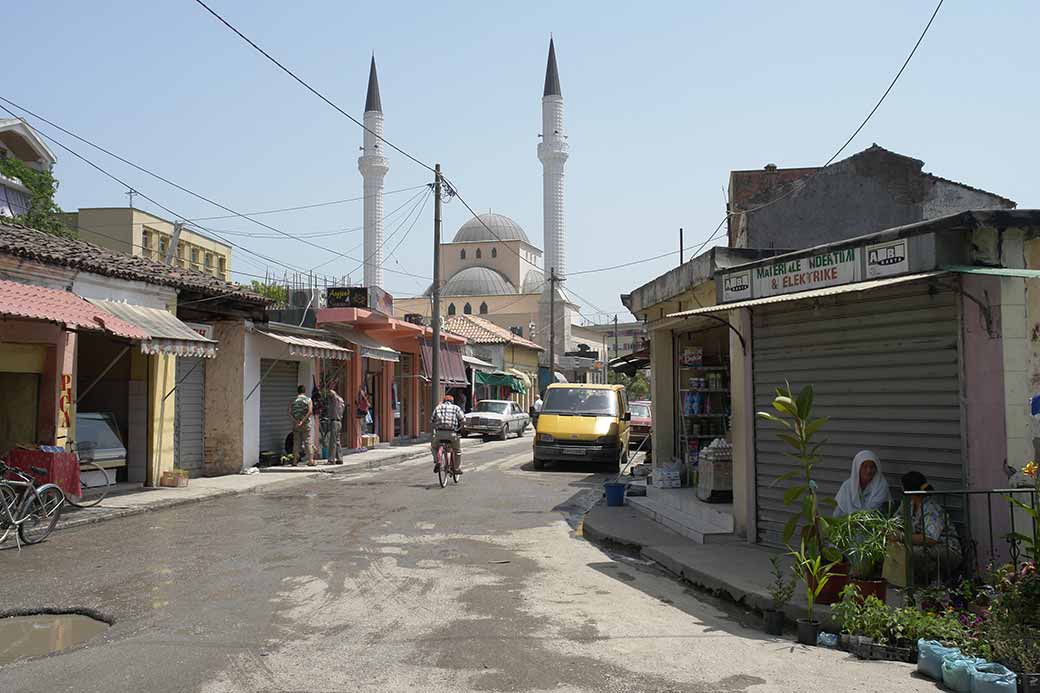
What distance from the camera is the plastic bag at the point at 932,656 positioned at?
17.3ft

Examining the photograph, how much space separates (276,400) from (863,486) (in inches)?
659

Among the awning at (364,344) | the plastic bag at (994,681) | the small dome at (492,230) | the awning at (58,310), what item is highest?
the small dome at (492,230)

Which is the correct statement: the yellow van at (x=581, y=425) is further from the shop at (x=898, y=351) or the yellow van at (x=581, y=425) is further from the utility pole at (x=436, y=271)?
the shop at (x=898, y=351)

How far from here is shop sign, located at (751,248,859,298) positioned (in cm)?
814

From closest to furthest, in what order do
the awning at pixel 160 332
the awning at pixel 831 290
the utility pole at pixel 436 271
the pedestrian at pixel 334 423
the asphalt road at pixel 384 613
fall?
the asphalt road at pixel 384 613 < the awning at pixel 831 290 < the awning at pixel 160 332 < the pedestrian at pixel 334 423 < the utility pole at pixel 436 271

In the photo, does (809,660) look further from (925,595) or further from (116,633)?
(116,633)

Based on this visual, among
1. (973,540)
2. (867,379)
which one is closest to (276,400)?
(867,379)

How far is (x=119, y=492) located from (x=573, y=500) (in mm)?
7916

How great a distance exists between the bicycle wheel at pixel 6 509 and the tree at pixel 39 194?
81.0ft

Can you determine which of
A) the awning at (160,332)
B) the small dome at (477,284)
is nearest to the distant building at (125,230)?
the awning at (160,332)

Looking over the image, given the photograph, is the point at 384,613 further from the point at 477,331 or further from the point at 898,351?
the point at 477,331

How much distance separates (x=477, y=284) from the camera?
79.6 m

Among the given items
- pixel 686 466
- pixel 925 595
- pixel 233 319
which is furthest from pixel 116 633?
pixel 233 319

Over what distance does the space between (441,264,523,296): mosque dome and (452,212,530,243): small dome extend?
5161mm
